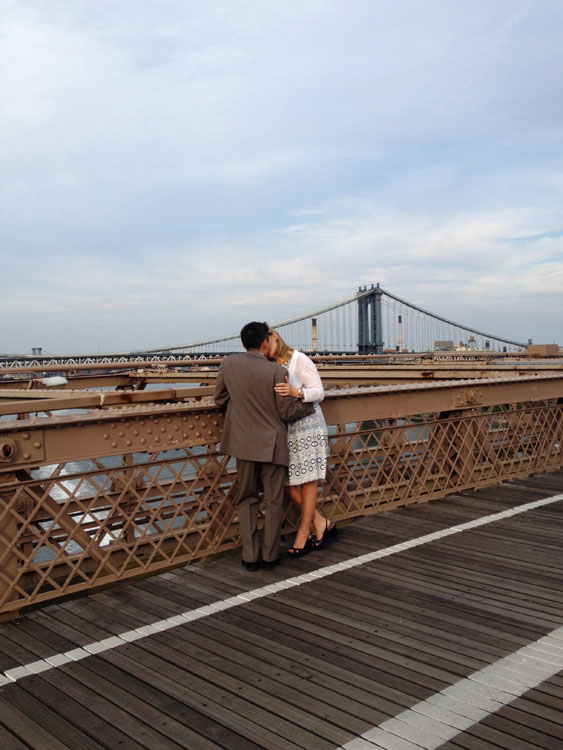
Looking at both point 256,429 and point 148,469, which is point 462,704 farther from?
point 148,469

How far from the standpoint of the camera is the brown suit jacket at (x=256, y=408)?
357 centimetres

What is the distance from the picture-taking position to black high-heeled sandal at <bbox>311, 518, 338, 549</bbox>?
4.09 m

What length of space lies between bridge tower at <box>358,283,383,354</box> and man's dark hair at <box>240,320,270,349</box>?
199 feet

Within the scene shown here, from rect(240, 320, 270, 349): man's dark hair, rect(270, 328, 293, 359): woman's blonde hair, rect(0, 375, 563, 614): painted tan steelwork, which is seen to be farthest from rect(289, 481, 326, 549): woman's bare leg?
rect(240, 320, 270, 349): man's dark hair

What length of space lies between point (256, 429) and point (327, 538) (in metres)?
0.97

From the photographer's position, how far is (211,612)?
10.3 feet

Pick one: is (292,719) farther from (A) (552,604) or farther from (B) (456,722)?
(A) (552,604)

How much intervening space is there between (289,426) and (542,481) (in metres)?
3.20

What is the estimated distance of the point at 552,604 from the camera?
3225 millimetres

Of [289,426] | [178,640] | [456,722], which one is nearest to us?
[456,722]

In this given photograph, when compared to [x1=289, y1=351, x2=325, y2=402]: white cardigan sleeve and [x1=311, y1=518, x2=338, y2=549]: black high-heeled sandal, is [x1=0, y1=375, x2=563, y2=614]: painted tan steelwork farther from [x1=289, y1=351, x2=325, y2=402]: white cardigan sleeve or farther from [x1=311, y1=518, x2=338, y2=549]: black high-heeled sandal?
[x1=289, y1=351, x2=325, y2=402]: white cardigan sleeve

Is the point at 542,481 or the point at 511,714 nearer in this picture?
the point at 511,714

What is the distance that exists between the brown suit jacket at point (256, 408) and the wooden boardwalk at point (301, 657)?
671 millimetres

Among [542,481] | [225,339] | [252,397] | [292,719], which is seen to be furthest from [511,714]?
[225,339]
